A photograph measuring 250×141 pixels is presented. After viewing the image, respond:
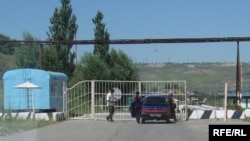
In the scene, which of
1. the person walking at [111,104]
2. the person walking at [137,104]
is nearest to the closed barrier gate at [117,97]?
the person walking at [137,104]

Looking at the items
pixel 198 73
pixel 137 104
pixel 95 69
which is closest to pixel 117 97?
pixel 137 104

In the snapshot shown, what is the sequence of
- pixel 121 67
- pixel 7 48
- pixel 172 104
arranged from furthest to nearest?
pixel 121 67, pixel 7 48, pixel 172 104

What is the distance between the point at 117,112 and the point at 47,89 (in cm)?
481

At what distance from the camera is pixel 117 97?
108 ft

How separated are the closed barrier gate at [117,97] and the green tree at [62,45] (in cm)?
2756

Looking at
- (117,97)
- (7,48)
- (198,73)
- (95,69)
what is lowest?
(198,73)

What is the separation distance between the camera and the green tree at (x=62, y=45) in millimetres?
64188

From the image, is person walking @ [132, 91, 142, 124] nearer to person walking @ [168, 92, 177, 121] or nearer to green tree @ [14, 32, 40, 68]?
person walking @ [168, 92, 177, 121]

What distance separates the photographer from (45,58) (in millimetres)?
65312

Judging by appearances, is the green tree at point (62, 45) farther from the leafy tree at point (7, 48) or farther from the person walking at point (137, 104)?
the person walking at point (137, 104)

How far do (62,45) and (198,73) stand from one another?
7869 cm

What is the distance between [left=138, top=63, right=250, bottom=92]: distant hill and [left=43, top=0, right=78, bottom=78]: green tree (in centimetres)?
5584

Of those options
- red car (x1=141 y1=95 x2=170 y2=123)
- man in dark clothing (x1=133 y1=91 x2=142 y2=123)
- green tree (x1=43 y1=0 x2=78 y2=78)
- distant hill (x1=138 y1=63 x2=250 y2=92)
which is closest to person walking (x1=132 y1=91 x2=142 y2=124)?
man in dark clothing (x1=133 y1=91 x2=142 y2=123)

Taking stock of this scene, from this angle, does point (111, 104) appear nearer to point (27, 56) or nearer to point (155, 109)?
point (155, 109)
